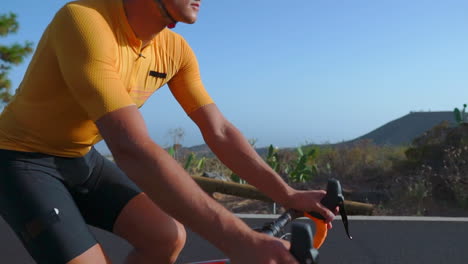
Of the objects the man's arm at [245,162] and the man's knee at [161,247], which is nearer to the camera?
the man's arm at [245,162]

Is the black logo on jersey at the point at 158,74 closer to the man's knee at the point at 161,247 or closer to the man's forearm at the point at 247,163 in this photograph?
the man's forearm at the point at 247,163

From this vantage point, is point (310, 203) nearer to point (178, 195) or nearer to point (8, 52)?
point (178, 195)

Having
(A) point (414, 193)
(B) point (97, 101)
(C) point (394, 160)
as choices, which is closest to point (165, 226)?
(B) point (97, 101)

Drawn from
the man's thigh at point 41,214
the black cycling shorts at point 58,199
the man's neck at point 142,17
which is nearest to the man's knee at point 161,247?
the black cycling shorts at point 58,199

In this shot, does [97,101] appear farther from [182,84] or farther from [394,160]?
[394,160]

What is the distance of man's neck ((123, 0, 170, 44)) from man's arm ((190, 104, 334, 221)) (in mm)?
546

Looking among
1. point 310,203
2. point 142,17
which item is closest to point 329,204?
point 310,203

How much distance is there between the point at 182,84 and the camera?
8.62ft

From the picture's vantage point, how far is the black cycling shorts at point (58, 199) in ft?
6.20

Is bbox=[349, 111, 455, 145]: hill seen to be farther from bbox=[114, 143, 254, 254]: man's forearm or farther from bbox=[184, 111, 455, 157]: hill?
bbox=[114, 143, 254, 254]: man's forearm

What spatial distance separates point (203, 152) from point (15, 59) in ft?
16.3

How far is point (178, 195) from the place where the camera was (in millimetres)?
1536

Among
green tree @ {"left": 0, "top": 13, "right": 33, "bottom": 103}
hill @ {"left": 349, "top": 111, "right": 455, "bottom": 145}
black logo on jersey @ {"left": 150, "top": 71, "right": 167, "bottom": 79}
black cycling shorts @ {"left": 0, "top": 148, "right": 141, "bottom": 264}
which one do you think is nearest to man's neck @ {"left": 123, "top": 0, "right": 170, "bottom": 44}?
black logo on jersey @ {"left": 150, "top": 71, "right": 167, "bottom": 79}

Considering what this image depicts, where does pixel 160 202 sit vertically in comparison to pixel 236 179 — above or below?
above
